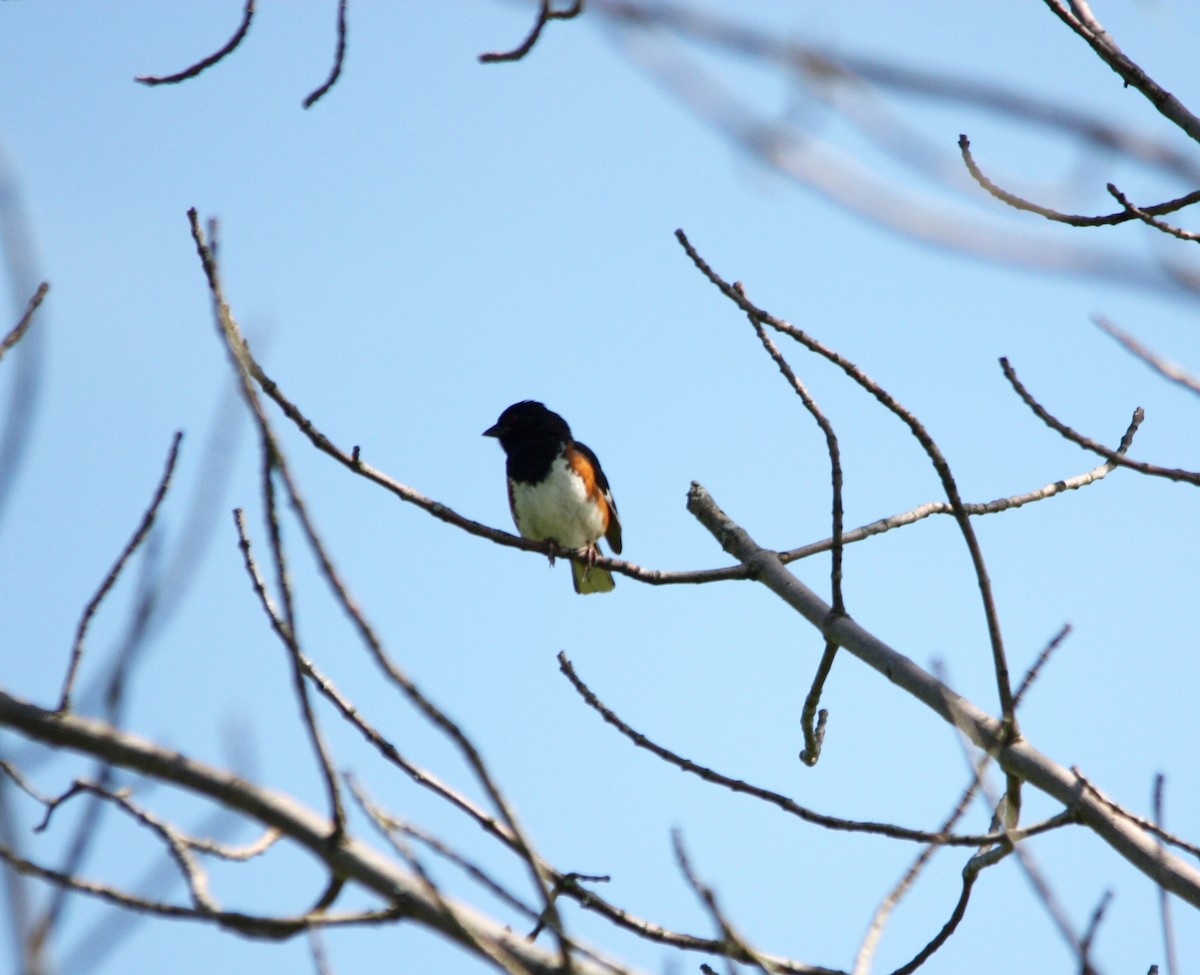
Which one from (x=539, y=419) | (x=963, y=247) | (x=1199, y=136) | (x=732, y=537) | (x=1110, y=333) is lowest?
(x=963, y=247)

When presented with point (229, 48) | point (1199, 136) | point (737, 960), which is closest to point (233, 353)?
point (229, 48)

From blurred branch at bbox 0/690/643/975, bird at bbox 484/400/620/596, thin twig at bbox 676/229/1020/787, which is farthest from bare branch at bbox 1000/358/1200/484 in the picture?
bird at bbox 484/400/620/596

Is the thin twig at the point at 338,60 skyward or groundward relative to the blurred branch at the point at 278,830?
skyward

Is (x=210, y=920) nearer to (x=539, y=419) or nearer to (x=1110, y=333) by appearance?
(x=1110, y=333)

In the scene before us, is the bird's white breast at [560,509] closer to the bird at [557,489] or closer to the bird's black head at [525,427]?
the bird at [557,489]

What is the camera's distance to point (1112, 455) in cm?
214

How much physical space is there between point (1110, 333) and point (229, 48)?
1591mm

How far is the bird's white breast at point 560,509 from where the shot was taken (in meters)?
6.33

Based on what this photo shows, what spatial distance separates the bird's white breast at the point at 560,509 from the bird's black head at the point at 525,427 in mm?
384

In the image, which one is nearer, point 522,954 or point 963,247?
point 963,247

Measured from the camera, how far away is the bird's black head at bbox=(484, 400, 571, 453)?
6.82 m

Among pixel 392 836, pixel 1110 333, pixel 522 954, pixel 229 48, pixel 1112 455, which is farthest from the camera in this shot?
pixel 229 48

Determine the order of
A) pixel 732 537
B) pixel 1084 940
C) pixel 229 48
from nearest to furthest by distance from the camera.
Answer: pixel 1084 940 → pixel 229 48 → pixel 732 537

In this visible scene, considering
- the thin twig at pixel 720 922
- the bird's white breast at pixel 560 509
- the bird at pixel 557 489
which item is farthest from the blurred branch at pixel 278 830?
the bird's white breast at pixel 560 509
